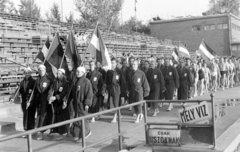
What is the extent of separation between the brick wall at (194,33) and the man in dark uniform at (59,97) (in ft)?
154

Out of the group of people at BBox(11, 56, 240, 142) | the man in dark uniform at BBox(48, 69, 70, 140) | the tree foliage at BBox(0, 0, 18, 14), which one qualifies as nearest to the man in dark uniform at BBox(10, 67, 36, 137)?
the group of people at BBox(11, 56, 240, 142)

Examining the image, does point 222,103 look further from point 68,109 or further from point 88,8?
point 88,8

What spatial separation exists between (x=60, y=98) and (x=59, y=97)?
0.11ft

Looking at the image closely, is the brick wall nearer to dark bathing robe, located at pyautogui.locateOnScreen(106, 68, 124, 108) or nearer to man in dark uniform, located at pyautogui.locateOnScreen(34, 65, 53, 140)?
dark bathing robe, located at pyautogui.locateOnScreen(106, 68, 124, 108)

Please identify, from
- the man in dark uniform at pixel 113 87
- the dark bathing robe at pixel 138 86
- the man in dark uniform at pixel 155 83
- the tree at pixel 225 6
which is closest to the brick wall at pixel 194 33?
the tree at pixel 225 6

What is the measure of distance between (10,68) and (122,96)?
7.30m

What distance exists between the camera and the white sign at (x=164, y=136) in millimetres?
7059

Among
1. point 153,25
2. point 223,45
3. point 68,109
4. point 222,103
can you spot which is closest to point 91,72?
point 68,109

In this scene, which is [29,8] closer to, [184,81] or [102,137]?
[184,81]

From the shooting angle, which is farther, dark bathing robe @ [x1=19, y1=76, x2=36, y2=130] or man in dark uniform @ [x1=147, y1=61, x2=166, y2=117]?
man in dark uniform @ [x1=147, y1=61, x2=166, y2=117]

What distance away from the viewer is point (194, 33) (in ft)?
183

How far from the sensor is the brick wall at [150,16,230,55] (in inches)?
2078

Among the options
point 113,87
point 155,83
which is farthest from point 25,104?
point 155,83

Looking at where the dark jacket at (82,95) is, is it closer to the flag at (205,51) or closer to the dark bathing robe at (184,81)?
the dark bathing robe at (184,81)
